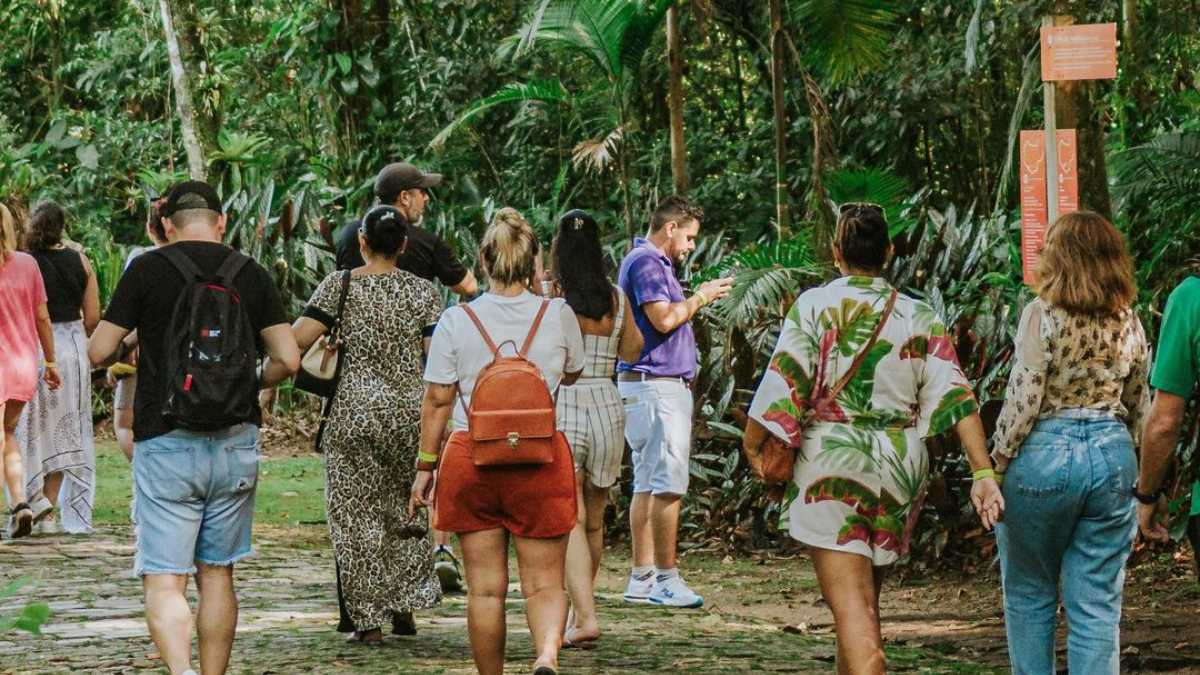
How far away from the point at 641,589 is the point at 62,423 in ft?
14.6

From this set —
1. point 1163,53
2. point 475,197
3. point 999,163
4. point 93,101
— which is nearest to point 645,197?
point 475,197

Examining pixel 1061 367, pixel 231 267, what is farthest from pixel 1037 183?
pixel 231 267

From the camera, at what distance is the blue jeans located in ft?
17.7

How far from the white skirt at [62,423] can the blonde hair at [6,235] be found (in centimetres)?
123

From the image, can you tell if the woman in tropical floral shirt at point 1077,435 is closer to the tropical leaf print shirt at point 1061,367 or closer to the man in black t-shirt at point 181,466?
the tropical leaf print shirt at point 1061,367

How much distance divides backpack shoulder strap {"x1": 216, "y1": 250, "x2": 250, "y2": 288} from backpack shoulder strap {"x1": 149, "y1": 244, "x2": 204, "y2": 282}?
7cm

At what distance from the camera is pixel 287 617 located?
8539 mm

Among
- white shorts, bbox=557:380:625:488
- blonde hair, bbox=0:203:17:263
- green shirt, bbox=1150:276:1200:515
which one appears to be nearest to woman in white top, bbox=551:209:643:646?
white shorts, bbox=557:380:625:488

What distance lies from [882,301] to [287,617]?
4.20 metres

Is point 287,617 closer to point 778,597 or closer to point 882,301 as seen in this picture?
point 778,597

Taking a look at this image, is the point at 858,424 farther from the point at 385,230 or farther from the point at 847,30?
the point at 847,30

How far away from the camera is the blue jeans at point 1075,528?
17.7ft

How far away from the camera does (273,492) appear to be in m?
14.3

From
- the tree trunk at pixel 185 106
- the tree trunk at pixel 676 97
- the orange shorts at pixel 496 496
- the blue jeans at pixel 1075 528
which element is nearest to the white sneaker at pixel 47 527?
the tree trunk at pixel 676 97
